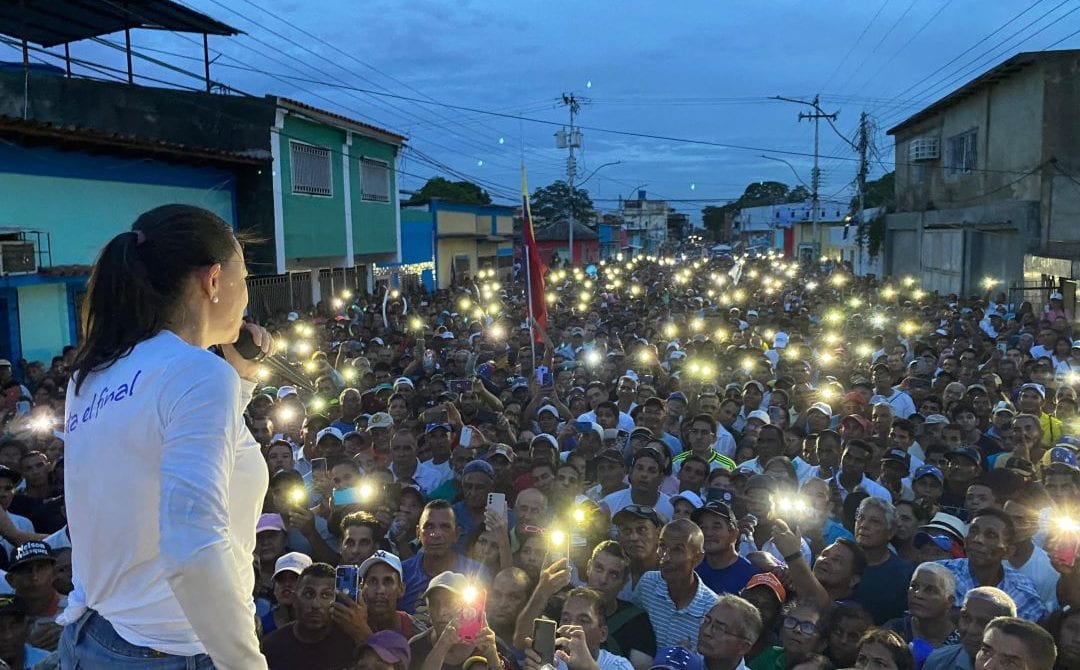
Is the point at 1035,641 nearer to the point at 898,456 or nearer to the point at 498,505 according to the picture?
the point at 498,505

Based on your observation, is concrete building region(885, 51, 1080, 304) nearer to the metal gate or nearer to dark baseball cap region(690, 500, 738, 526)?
the metal gate

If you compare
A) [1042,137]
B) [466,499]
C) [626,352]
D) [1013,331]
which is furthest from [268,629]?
[1042,137]

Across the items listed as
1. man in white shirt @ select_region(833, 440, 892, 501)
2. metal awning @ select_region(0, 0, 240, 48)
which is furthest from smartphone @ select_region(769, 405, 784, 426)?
metal awning @ select_region(0, 0, 240, 48)

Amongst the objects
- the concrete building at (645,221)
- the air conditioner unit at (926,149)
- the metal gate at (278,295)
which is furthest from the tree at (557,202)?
the metal gate at (278,295)

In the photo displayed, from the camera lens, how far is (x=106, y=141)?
14.8 metres

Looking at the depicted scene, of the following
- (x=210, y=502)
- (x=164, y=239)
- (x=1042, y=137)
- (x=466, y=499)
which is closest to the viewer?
(x=210, y=502)

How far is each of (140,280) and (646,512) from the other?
402 centimetres

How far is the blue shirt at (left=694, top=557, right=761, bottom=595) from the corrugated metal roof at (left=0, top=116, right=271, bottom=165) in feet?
39.6

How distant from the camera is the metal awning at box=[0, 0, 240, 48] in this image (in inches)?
676

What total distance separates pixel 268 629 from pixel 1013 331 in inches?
546

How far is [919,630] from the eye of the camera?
451 centimetres

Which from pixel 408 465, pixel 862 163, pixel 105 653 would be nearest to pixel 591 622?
pixel 105 653

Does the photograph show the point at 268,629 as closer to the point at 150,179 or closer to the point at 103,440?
the point at 103,440

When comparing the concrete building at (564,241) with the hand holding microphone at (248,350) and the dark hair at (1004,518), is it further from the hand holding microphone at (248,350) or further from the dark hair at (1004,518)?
the hand holding microphone at (248,350)
